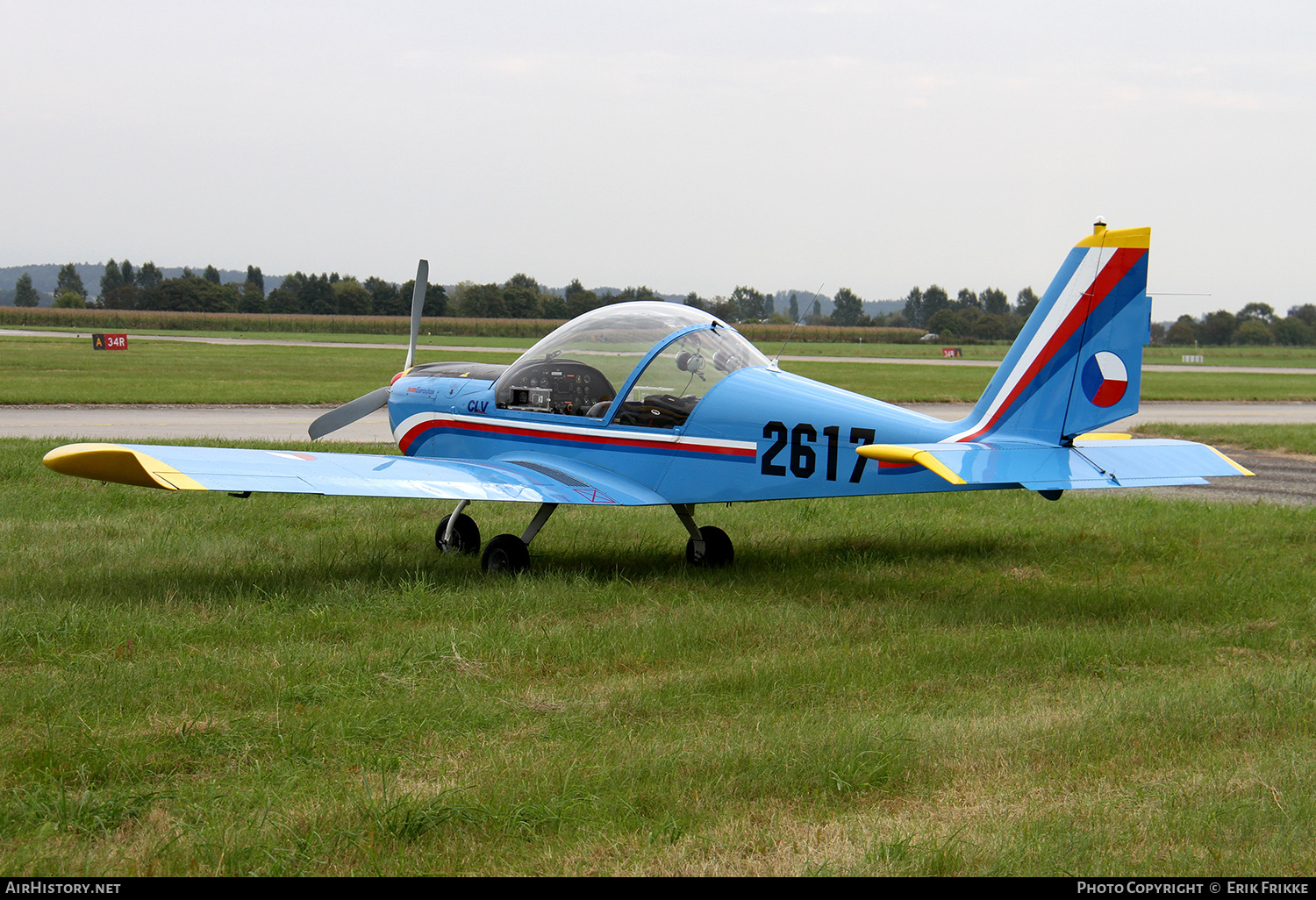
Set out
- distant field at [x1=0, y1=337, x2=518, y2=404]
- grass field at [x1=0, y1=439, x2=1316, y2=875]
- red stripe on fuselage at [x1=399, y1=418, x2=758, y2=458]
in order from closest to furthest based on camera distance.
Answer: grass field at [x1=0, y1=439, x2=1316, y2=875], red stripe on fuselage at [x1=399, y1=418, x2=758, y2=458], distant field at [x1=0, y1=337, x2=518, y2=404]

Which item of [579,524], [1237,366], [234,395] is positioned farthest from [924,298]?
[579,524]

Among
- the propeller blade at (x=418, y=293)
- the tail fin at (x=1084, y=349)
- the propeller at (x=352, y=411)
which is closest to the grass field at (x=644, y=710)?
the tail fin at (x=1084, y=349)

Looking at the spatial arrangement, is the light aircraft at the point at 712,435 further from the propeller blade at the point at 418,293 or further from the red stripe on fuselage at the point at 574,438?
the propeller blade at the point at 418,293

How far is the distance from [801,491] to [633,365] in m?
1.69

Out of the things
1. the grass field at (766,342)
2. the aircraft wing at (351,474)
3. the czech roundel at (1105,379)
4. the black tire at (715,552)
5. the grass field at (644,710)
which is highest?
the grass field at (766,342)

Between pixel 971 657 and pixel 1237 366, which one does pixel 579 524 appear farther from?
pixel 1237 366

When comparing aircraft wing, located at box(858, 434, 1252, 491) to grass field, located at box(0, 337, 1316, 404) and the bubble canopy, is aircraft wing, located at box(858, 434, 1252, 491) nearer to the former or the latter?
the bubble canopy

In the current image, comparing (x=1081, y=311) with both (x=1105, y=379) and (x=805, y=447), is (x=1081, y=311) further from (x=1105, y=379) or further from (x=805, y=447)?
(x=805, y=447)

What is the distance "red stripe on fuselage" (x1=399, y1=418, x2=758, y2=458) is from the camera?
7.70 m

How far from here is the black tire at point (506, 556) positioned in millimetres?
7992

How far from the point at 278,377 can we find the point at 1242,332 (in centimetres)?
10592

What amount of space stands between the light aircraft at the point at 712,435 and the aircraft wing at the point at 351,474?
0.06ft

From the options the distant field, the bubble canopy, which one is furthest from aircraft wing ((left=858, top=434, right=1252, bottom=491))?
the distant field

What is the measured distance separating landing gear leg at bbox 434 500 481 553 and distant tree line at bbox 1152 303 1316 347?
360ft
